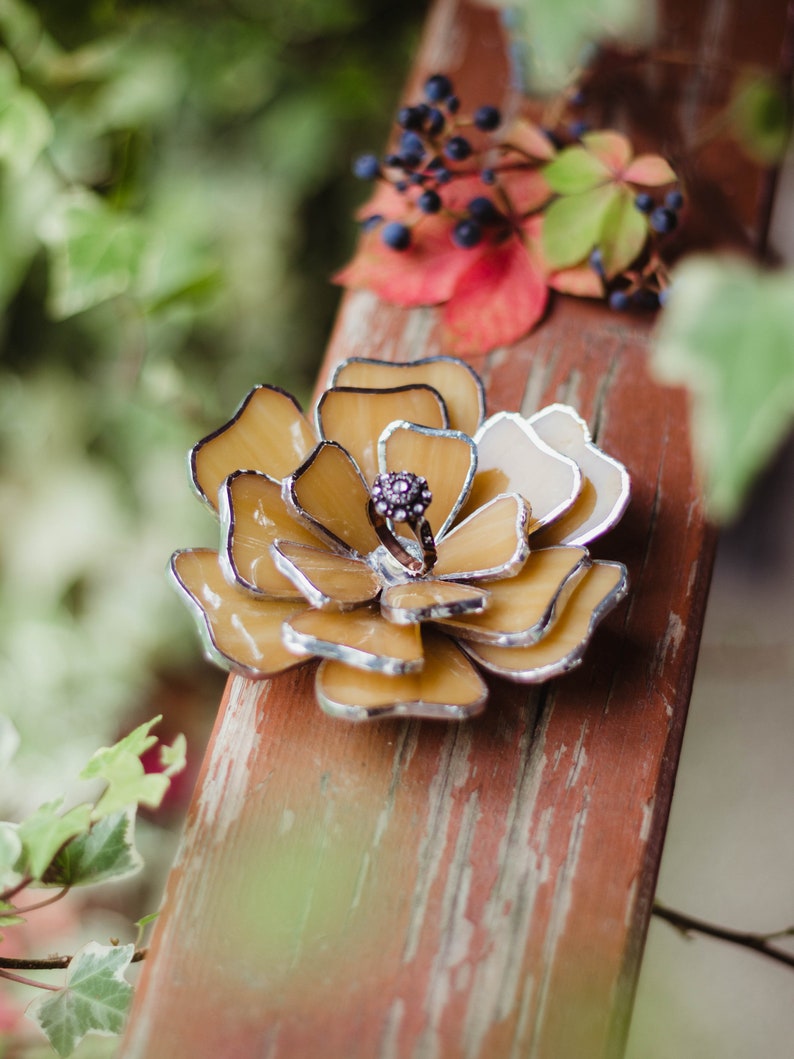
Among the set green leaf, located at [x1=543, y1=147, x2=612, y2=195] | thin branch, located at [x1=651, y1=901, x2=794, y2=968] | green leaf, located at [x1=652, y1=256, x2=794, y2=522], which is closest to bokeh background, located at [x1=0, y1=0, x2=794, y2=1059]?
thin branch, located at [x1=651, y1=901, x2=794, y2=968]

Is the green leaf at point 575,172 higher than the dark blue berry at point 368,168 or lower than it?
higher

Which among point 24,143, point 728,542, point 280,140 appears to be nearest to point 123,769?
point 24,143

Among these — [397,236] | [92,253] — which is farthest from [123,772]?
[92,253]

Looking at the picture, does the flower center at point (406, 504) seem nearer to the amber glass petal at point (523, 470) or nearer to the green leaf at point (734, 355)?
the amber glass petal at point (523, 470)

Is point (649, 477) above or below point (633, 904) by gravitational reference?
above

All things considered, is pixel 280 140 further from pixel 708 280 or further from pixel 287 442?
pixel 708 280

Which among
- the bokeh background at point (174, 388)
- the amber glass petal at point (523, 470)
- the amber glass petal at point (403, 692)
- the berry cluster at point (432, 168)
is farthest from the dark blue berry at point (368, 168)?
the amber glass petal at point (403, 692)

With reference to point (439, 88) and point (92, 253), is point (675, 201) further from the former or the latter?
point (92, 253)
